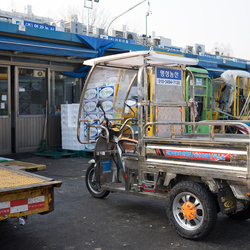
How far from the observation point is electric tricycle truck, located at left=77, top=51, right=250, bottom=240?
13.3 ft

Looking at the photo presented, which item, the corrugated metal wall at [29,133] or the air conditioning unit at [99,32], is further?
the air conditioning unit at [99,32]

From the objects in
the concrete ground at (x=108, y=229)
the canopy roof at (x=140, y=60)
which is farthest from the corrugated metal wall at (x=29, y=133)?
the canopy roof at (x=140, y=60)

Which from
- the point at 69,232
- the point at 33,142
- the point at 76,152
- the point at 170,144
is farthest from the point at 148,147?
the point at 33,142

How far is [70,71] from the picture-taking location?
12469mm

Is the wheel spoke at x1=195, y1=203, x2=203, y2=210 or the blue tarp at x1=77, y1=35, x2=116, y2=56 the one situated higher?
the blue tarp at x1=77, y1=35, x2=116, y2=56

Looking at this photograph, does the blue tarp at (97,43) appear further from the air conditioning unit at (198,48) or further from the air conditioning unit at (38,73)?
the air conditioning unit at (198,48)

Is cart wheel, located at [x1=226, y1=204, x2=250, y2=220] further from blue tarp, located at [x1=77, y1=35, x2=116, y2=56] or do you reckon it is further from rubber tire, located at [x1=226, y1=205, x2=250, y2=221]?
blue tarp, located at [x1=77, y1=35, x2=116, y2=56]

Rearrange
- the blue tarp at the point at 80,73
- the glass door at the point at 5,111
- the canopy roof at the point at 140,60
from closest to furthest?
1. the canopy roof at the point at 140,60
2. the glass door at the point at 5,111
3. the blue tarp at the point at 80,73

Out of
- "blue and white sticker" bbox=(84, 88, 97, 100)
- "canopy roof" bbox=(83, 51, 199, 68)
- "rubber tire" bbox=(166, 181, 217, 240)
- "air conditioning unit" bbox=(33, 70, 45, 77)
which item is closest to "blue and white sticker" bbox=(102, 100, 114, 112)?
"blue and white sticker" bbox=(84, 88, 97, 100)

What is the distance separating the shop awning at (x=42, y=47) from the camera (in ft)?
32.1

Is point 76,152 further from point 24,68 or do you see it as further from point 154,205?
point 154,205

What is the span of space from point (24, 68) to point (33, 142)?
2.42 metres

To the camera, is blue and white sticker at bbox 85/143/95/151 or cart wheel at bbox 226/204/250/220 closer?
cart wheel at bbox 226/204/250/220


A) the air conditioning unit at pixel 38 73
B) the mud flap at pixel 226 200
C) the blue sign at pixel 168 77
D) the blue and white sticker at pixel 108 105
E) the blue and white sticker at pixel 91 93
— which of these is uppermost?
the air conditioning unit at pixel 38 73
